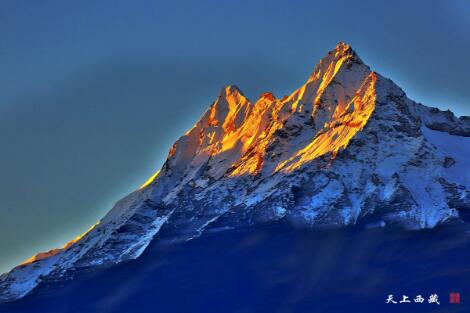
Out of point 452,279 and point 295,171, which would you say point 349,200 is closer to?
point 295,171

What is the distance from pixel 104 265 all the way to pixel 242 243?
17.5 m

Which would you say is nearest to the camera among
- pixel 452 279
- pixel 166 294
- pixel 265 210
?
pixel 452 279

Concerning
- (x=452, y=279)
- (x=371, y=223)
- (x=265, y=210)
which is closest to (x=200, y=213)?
(x=265, y=210)

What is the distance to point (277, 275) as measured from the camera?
→ 178 metres

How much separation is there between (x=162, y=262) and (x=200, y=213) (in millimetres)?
11406

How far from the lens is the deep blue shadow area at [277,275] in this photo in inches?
6590

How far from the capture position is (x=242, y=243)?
186 meters

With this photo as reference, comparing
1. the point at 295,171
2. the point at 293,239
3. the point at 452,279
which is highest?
the point at 295,171

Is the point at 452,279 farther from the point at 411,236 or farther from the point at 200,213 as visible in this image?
the point at 200,213

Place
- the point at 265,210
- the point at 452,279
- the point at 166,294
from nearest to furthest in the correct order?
the point at 452,279
the point at 166,294
the point at 265,210

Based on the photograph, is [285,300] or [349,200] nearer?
[285,300]

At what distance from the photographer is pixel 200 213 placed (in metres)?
197

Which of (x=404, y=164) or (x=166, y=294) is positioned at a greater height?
(x=404, y=164)

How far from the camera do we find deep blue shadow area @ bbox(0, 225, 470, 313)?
167 m
